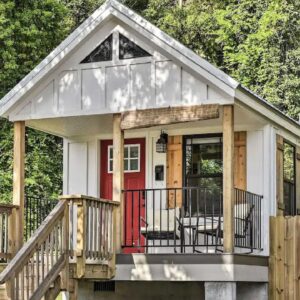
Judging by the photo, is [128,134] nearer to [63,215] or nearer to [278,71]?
[63,215]

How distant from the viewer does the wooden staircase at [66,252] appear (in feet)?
29.3

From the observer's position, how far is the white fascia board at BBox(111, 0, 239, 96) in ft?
34.1

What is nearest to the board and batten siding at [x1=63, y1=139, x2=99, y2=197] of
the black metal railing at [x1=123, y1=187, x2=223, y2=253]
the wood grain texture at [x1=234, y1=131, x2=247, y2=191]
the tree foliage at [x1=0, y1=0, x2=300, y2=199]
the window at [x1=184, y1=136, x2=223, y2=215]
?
the black metal railing at [x1=123, y1=187, x2=223, y2=253]

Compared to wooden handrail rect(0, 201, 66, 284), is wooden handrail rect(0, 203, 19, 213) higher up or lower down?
higher up

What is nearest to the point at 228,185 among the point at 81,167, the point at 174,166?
the point at 174,166

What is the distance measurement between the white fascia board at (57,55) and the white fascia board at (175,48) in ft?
0.90

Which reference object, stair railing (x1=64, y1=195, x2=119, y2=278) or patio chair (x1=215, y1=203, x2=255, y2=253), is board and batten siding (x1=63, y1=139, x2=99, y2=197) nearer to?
stair railing (x1=64, y1=195, x2=119, y2=278)

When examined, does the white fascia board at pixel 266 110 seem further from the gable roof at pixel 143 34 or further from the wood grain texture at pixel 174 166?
the wood grain texture at pixel 174 166

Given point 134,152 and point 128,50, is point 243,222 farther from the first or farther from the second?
point 128,50

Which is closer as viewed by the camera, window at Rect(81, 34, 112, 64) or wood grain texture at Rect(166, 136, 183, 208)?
window at Rect(81, 34, 112, 64)

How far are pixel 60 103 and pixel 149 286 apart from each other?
3.70 m

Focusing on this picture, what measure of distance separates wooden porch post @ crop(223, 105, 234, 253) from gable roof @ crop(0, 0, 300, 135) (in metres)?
0.50

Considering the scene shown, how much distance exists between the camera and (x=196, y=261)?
34.8 ft

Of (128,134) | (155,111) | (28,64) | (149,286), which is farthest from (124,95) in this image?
(28,64)
